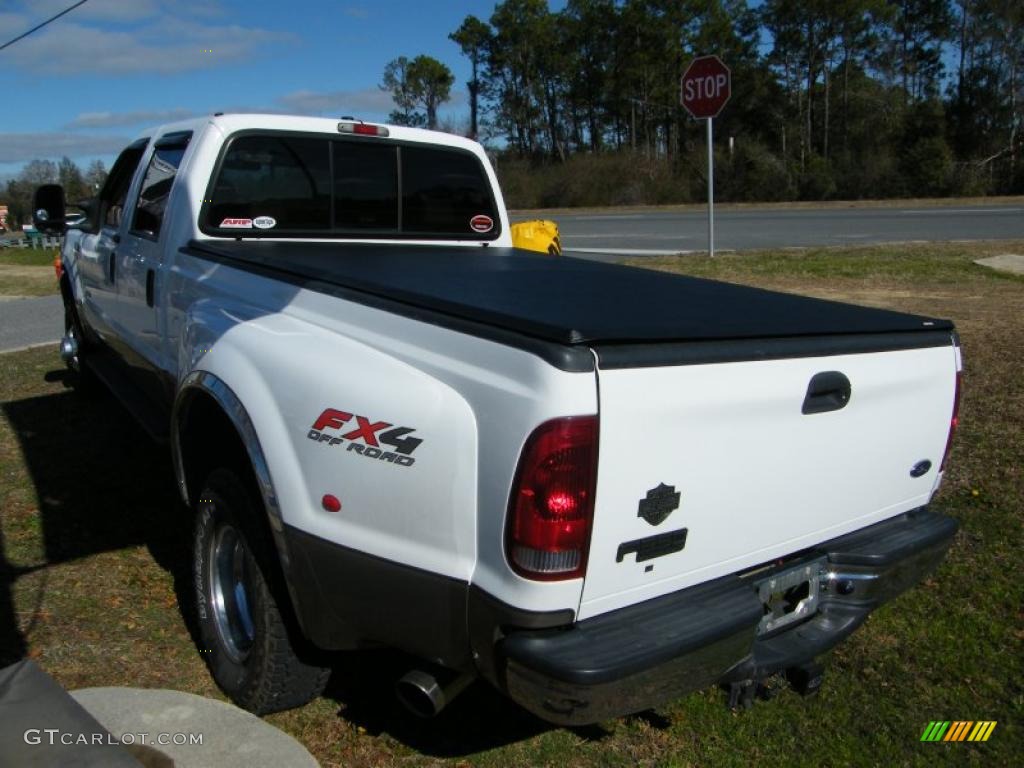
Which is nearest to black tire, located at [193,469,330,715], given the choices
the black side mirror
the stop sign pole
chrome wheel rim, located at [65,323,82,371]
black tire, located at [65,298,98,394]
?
the black side mirror

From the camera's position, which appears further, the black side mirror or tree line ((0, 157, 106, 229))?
tree line ((0, 157, 106, 229))

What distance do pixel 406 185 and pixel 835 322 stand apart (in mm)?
2860

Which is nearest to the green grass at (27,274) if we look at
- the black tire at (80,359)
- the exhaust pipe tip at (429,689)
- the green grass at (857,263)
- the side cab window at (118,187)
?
the black tire at (80,359)

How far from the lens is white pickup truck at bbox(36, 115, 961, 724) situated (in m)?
2.12

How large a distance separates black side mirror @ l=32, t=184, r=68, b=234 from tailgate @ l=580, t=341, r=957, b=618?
15.8ft

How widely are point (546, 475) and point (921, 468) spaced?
1.55m

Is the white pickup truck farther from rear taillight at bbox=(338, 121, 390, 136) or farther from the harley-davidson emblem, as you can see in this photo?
rear taillight at bbox=(338, 121, 390, 136)

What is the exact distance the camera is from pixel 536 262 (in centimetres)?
429

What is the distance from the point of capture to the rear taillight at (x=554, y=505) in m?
2.05

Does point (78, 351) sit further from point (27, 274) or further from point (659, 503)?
point (27, 274)

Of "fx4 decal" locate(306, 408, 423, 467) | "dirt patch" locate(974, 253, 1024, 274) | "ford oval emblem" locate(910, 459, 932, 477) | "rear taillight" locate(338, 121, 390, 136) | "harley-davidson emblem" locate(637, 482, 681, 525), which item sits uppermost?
"rear taillight" locate(338, 121, 390, 136)

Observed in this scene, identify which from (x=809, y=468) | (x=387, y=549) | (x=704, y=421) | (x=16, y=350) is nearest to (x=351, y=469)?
(x=387, y=549)

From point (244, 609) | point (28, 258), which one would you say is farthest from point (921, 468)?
point (28, 258)

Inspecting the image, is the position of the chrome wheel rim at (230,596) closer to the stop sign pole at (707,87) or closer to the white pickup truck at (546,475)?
the white pickup truck at (546,475)
